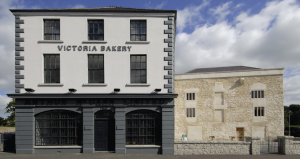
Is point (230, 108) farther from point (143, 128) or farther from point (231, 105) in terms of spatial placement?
point (143, 128)

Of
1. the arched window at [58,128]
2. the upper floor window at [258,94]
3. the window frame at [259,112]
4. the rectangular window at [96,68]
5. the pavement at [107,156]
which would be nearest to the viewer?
the pavement at [107,156]

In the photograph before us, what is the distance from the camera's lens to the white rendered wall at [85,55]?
43.9 ft

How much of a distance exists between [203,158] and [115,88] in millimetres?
7246

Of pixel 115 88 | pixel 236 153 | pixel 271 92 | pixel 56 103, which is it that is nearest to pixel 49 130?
pixel 56 103

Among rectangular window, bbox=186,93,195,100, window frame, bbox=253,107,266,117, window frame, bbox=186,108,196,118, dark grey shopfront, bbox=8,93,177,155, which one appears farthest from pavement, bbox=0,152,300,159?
rectangular window, bbox=186,93,195,100

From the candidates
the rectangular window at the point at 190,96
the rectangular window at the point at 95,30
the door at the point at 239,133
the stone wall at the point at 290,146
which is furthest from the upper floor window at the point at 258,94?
the rectangular window at the point at 95,30

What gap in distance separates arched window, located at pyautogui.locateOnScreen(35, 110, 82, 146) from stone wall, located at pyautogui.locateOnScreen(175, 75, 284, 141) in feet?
46.6

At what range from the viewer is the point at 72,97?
13031mm

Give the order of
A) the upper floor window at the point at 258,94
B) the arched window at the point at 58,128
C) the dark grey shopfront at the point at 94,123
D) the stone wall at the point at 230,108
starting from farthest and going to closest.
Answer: the upper floor window at the point at 258,94 → the stone wall at the point at 230,108 → the arched window at the point at 58,128 → the dark grey shopfront at the point at 94,123

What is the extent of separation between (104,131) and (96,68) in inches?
172

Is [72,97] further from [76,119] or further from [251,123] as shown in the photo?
[251,123]

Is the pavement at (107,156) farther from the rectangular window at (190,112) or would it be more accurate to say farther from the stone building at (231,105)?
the rectangular window at (190,112)

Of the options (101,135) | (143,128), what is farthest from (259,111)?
(101,135)

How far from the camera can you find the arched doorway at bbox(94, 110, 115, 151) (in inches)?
527
